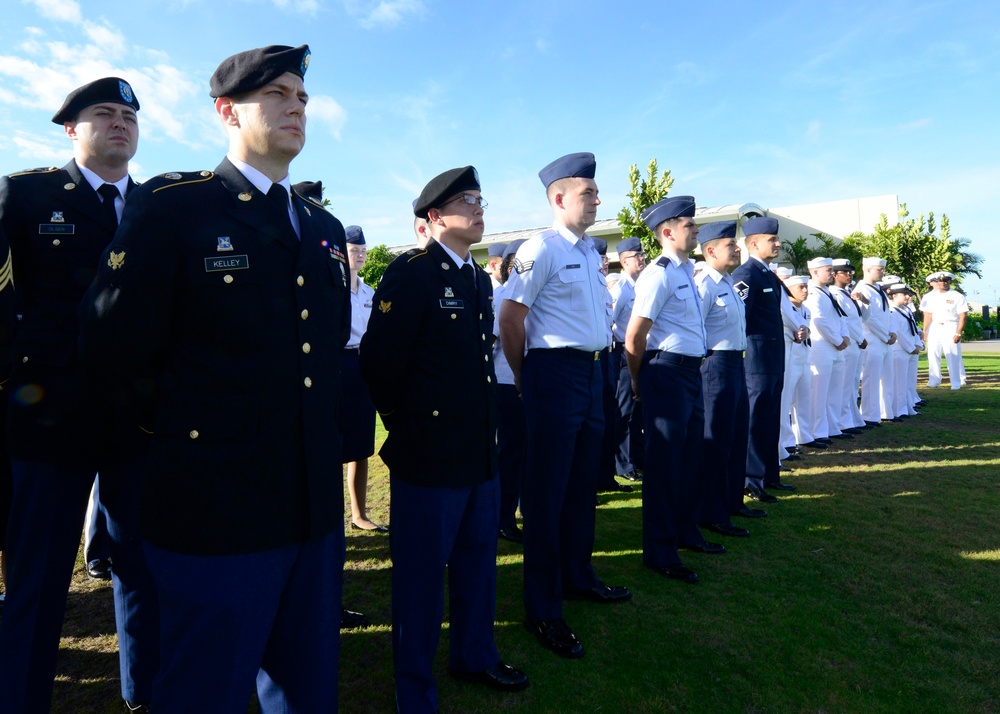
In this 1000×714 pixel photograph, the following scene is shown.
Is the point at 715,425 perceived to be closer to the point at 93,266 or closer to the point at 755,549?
the point at 755,549

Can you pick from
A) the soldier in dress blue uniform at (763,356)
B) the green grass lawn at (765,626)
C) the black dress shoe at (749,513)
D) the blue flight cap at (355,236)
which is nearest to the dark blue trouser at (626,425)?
the soldier in dress blue uniform at (763,356)

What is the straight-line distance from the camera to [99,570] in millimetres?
4328

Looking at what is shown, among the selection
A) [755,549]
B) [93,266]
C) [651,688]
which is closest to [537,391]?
[651,688]

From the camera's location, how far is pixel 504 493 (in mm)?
5219

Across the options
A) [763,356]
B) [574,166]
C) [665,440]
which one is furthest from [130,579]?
[763,356]

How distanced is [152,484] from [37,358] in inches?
Result: 43.6

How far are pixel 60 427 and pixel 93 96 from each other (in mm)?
1342

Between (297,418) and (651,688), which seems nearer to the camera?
(297,418)

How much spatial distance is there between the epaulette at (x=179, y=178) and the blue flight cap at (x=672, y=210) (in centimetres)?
323

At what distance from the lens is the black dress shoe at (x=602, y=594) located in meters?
3.82

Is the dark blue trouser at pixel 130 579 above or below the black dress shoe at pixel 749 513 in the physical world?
above

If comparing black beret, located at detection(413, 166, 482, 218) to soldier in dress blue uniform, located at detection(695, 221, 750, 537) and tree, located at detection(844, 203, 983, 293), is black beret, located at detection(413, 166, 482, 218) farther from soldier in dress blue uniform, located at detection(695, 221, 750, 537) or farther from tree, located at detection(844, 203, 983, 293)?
tree, located at detection(844, 203, 983, 293)

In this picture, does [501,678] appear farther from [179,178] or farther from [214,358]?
[179,178]

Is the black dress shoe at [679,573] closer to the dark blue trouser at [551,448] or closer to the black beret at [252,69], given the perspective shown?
the dark blue trouser at [551,448]
